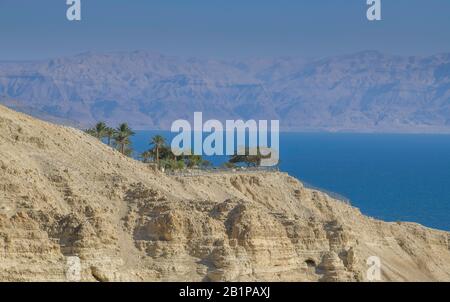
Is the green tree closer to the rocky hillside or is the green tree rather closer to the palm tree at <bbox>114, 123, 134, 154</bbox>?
the palm tree at <bbox>114, 123, 134, 154</bbox>

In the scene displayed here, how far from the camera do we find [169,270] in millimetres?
54219

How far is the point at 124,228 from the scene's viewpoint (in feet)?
185

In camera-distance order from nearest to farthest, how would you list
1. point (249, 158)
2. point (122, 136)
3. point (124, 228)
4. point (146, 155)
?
point (124, 228) < point (122, 136) < point (146, 155) < point (249, 158)

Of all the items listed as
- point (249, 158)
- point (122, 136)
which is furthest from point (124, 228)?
point (249, 158)

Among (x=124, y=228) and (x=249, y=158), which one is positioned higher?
(x=249, y=158)

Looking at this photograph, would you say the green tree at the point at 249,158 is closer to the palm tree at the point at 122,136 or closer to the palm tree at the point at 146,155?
the palm tree at the point at 146,155

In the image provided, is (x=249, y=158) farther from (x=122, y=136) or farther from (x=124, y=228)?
(x=124, y=228)

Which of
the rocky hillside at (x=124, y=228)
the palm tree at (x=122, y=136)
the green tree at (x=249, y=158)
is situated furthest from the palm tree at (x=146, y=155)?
the rocky hillside at (x=124, y=228)

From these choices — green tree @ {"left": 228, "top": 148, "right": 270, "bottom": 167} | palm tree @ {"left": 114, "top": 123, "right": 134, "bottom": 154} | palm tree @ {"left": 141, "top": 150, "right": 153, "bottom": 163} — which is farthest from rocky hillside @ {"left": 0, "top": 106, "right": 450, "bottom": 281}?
green tree @ {"left": 228, "top": 148, "right": 270, "bottom": 167}

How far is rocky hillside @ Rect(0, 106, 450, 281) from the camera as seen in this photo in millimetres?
51062

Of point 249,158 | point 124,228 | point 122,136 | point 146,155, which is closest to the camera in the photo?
point 124,228

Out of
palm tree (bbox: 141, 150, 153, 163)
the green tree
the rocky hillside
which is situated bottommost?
the rocky hillside
